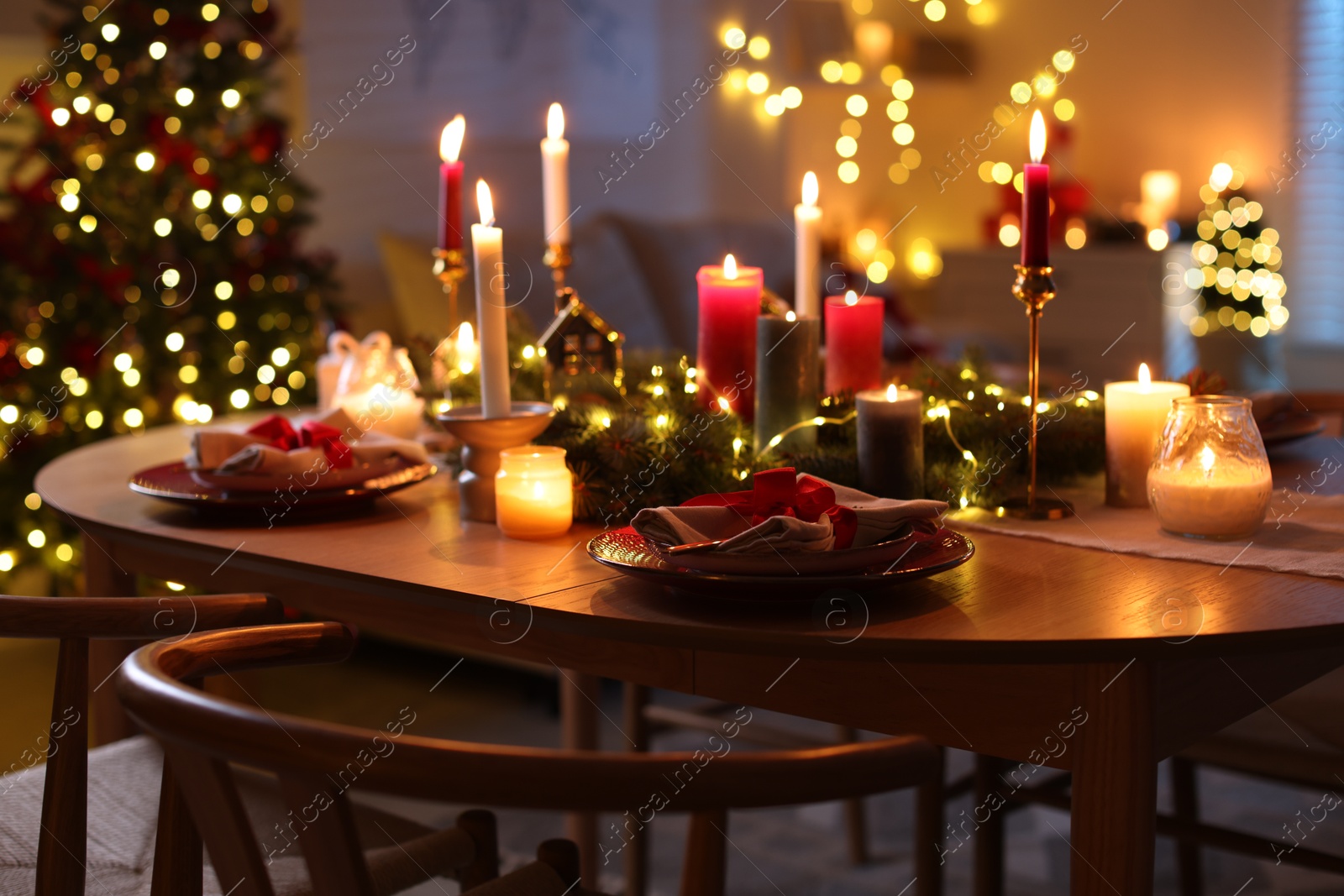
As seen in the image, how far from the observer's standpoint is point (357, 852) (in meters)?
0.68

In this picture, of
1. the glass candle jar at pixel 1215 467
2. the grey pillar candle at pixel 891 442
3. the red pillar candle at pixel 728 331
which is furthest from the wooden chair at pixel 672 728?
the glass candle jar at pixel 1215 467

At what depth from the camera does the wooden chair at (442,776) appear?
63cm

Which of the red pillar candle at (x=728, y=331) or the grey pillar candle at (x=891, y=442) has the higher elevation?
the red pillar candle at (x=728, y=331)

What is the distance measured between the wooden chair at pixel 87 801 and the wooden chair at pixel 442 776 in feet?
0.64

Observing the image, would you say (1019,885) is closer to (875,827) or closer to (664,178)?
(875,827)

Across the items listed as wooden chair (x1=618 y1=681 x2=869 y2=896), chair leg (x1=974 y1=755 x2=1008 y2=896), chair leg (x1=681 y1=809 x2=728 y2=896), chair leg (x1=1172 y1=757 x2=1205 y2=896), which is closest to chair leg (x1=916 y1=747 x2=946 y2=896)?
chair leg (x1=974 y1=755 x2=1008 y2=896)

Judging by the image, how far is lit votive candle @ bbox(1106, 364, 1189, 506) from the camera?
1239 mm

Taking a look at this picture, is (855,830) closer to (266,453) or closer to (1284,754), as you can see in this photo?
(1284,754)

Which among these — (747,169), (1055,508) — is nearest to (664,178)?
(747,169)

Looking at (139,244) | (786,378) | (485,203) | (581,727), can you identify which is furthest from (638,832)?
(139,244)

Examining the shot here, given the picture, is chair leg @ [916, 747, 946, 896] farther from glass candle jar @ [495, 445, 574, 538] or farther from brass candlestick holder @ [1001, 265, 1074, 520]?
glass candle jar @ [495, 445, 574, 538]

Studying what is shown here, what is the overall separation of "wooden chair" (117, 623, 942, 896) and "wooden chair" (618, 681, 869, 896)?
4.08 feet

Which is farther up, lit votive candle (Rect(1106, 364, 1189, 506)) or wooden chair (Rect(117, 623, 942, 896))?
lit votive candle (Rect(1106, 364, 1189, 506))

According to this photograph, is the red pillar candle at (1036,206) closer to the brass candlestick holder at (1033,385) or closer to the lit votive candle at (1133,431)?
the brass candlestick holder at (1033,385)
